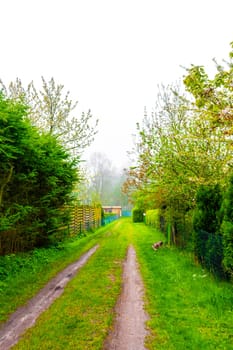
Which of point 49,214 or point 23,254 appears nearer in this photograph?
point 23,254

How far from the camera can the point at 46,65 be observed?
76.5ft

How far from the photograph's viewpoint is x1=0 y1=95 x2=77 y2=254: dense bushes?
7.79 meters

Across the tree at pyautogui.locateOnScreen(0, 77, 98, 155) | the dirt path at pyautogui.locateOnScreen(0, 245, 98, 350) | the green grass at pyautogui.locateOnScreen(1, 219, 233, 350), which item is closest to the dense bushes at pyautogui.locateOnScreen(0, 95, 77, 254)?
the dirt path at pyautogui.locateOnScreen(0, 245, 98, 350)

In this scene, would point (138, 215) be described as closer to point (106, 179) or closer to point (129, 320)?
point (129, 320)

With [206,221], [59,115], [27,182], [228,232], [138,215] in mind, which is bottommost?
[228,232]

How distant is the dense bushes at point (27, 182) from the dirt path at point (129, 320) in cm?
345

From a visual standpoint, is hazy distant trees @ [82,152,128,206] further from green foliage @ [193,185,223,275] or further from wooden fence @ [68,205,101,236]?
green foliage @ [193,185,223,275]

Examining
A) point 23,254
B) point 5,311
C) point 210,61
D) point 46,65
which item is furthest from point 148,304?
point 46,65

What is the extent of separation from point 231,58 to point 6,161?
5968 mm

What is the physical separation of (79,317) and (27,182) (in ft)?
20.5

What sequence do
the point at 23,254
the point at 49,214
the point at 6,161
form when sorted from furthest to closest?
the point at 49,214 < the point at 23,254 < the point at 6,161

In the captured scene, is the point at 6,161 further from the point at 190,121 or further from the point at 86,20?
the point at 86,20

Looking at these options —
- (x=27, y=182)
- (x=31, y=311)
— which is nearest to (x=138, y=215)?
(x=27, y=182)

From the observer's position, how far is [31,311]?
16.7ft
